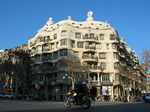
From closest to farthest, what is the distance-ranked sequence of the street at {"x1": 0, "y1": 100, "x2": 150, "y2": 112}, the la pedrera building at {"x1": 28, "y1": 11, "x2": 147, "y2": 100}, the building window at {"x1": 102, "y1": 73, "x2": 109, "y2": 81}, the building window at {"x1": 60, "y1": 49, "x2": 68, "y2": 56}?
A: the street at {"x1": 0, "y1": 100, "x2": 150, "y2": 112}
the building window at {"x1": 60, "y1": 49, "x2": 68, "y2": 56}
the la pedrera building at {"x1": 28, "y1": 11, "x2": 147, "y2": 100}
the building window at {"x1": 102, "y1": 73, "x2": 109, "y2": 81}

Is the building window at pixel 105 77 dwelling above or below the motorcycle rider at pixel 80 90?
above

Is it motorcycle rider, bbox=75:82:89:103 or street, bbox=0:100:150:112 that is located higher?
motorcycle rider, bbox=75:82:89:103

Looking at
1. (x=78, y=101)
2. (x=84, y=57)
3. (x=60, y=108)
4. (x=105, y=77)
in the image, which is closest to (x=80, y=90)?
(x=78, y=101)

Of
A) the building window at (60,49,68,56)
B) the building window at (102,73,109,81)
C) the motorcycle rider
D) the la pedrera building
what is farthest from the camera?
Answer: the building window at (102,73,109,81)

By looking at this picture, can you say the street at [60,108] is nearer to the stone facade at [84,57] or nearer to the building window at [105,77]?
the stone facade at [84,57]

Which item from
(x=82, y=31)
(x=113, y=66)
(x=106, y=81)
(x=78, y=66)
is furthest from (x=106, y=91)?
(x=82, y=31)

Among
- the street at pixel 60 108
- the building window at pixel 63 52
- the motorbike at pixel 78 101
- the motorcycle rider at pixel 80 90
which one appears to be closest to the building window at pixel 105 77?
the building window at pixel 63 52

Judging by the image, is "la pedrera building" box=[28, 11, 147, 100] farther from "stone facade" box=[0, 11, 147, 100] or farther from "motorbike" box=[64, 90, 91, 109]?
"motorbike" box=[64, 90, 91, 109]

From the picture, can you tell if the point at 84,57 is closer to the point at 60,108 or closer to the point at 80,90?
the point at 80,90

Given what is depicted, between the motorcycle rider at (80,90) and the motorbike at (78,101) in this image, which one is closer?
the motorbike at (78,101)

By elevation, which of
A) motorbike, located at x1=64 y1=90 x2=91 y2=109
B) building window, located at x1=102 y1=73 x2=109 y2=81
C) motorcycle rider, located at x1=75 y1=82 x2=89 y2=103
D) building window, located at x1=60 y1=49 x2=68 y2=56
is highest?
building window, located at x1=60 y1=49 x2=68 y2=56

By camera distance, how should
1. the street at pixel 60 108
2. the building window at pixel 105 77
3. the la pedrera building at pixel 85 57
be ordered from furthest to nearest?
the building window at pixel 105 77 < the la pedrera building at pixel 85 57 < the street at pixel 60 108

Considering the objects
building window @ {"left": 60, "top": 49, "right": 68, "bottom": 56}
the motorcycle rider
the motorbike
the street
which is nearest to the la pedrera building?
building window @ {"left": 60, "top": 49, "right": 68, "bottom": 56}

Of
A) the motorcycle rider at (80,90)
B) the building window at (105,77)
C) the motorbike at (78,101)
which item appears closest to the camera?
the motorbike at (78,101)
